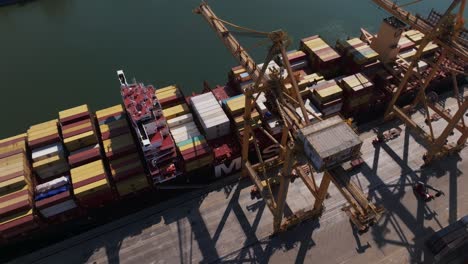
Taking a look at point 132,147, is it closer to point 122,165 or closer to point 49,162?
point 122,165

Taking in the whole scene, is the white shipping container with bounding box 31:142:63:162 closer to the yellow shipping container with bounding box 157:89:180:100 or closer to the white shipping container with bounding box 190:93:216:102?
the yellow shipping container with bounding box 157:89:180:100

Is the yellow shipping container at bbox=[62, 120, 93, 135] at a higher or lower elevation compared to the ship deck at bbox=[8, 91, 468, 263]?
higher

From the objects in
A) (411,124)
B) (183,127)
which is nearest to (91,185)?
(183,127)

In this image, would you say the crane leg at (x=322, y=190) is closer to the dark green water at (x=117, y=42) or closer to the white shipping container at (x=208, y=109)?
the white shipping container at (x=208, y=109)

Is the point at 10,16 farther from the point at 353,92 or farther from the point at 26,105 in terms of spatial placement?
the point at 353,92

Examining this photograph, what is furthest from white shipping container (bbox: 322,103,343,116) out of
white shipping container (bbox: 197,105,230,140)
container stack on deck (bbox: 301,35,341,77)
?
white shipping container (bbox: 197,105,230,140)

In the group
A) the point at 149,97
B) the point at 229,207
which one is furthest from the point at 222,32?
the point at 229,207
